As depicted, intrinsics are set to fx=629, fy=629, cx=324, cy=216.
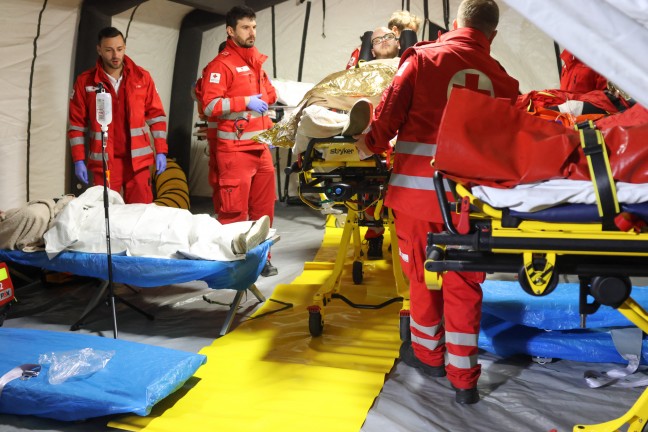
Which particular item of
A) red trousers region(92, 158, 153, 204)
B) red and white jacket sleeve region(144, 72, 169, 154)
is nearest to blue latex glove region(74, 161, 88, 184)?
red trousers region(92, 158, 153, 204)

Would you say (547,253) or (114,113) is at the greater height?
(114,113)

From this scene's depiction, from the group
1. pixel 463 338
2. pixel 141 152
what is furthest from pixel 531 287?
pixel 141 152

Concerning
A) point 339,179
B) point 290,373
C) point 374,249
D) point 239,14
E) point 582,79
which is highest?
point 239,14

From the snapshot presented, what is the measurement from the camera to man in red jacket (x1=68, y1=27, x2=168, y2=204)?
402 cm

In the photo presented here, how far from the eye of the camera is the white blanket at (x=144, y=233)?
3.10 m

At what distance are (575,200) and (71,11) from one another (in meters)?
4.37

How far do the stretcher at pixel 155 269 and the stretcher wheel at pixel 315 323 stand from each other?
383 millimetres

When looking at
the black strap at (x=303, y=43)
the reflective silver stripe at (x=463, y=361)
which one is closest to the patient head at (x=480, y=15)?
the reflective silver stripe at (x=463, y=361)

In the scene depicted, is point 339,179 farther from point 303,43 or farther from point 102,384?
point 303,43

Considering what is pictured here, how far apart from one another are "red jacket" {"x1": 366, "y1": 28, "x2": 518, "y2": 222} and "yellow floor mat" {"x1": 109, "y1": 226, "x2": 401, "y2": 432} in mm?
755

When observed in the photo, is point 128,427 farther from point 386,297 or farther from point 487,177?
point 386,297

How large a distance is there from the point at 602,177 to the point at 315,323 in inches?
71.3

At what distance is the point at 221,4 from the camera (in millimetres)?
5711

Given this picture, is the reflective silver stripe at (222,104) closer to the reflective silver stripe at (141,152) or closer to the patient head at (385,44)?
the reflective silver stripe at (141,152)
